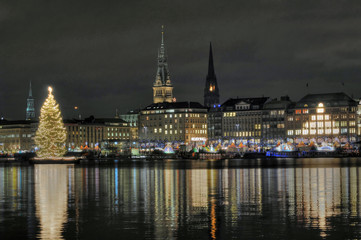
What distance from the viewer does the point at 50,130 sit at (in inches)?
3888

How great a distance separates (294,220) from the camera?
24.8 metres

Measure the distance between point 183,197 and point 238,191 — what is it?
523 cm

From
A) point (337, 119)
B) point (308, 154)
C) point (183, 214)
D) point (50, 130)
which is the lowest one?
point (308, 154)

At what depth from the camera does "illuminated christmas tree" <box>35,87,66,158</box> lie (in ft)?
324

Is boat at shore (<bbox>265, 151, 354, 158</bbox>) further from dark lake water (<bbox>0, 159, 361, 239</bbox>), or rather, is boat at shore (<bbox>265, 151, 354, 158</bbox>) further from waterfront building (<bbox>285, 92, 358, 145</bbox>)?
dark lake water (<bbox>0, 159, 361, 239</bbox>)

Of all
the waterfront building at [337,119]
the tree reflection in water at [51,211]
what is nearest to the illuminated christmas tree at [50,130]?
the tree reflection in water at [51,211]

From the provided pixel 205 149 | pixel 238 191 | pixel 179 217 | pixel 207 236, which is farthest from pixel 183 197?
pixel 205 149

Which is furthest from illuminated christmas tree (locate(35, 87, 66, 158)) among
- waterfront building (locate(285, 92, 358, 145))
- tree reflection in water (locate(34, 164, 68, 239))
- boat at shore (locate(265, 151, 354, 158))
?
waterfront building (locate(285, 92, 358, 145))

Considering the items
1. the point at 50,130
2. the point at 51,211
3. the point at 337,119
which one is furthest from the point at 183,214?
the point at 337,119

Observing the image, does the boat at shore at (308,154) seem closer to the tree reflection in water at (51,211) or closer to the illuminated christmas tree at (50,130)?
the illuminated christmas tree at (50,130)

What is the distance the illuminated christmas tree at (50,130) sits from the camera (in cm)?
9875

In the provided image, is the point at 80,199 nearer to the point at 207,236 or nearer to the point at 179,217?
the point at 179,217

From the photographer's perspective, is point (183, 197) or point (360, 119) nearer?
point (183, 197)

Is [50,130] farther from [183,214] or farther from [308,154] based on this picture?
[308,154]
